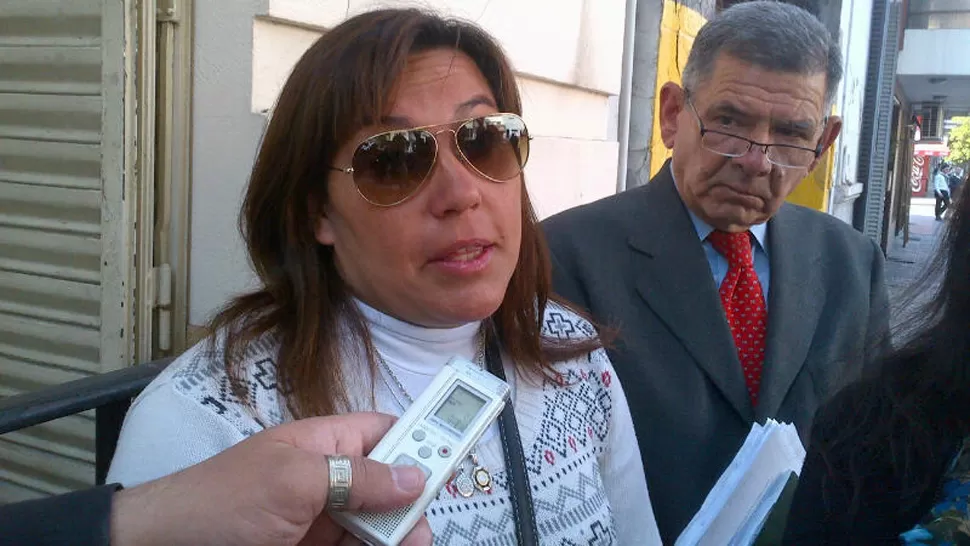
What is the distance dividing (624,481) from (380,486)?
0.83 metres

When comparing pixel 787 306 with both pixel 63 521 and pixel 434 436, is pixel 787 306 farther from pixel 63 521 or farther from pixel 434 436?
pixel 63 521

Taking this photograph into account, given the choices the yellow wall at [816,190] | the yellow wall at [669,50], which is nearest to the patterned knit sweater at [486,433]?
the yellow wall at [669,50]

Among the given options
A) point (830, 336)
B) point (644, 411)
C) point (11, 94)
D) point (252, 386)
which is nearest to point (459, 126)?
point (252, 386)

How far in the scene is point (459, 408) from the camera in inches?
43.6

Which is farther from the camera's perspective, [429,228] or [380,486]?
[429,228]

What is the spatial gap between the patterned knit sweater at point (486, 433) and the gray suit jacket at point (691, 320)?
294 millimetres

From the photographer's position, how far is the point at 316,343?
141cm

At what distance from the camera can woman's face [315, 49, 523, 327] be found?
1.42m

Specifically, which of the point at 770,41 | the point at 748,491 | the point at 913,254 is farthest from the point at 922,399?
the point at 770,41

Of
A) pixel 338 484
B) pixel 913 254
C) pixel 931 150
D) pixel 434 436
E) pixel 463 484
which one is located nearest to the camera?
pixel 338 484

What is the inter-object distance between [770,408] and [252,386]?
1.24 m

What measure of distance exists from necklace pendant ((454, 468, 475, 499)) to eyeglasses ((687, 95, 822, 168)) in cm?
122

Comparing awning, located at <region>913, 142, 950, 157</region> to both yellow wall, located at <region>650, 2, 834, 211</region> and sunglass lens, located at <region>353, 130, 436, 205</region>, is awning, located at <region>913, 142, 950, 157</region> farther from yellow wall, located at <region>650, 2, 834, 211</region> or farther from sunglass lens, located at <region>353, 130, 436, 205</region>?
sunglass lens, located at <region>353, 130, 436, 205</region>

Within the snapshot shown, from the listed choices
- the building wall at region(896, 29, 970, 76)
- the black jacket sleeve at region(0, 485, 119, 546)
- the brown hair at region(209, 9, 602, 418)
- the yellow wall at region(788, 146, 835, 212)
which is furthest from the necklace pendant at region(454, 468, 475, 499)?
the building wall at region(896, 29, 970, 76)
